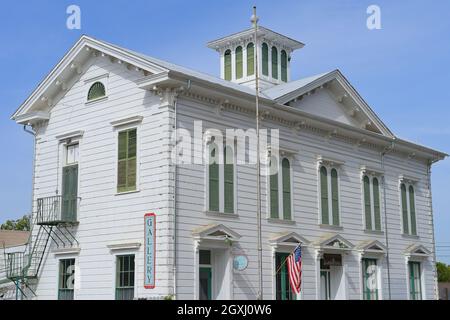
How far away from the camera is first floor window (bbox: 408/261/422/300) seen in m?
35.2

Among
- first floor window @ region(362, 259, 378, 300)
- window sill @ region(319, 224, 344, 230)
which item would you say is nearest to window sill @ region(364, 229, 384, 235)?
first floor window @ region(362, 259, 378, 300)

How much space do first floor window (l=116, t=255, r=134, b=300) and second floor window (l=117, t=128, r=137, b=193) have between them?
2.48 meters

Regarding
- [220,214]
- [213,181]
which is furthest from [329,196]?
[213,181]

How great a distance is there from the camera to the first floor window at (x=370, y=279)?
104 ft

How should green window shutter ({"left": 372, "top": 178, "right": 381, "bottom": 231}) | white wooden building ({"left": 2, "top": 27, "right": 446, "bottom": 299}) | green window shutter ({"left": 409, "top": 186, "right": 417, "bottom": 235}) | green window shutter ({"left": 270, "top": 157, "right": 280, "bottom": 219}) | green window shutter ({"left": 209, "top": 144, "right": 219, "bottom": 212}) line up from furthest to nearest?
green window shutter ({"left": 409, "top": 186, "right": 417, "bottom": 235}), green window shutter ({"left": 372, "top": 178, "right": 381, "bottom": 231}), green window shutter ({"left": 270, "top": 157, "right": 280, "bottom": 219}), green window shutter ({"left": 209, "top": 144, "right": 219, "bottom": 212}), white wooden building ({"left": 2, "top": 27, "right": 446, "bottom": 299})

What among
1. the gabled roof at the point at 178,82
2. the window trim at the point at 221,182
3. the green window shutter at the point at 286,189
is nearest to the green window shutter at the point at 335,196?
the gabled roof at the point at 178,82

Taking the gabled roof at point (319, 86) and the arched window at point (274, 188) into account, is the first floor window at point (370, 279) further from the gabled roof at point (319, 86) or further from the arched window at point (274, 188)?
the arched window at point (274, 188)

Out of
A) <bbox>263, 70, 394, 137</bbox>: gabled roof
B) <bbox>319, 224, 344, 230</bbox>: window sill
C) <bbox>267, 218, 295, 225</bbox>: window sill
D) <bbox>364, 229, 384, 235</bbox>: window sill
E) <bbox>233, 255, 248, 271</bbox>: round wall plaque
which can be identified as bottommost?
<bbox>233, 255, 248, 271</bbox>: round wall plaque

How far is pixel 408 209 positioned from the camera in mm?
35719

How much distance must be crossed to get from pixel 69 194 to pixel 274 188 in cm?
805

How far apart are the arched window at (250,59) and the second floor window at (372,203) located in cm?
764

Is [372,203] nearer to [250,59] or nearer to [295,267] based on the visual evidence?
[295,267]

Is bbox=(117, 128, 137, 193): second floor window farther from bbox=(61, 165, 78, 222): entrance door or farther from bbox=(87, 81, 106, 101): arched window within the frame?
bbox=(61, 165, 78, 222): entrance door
